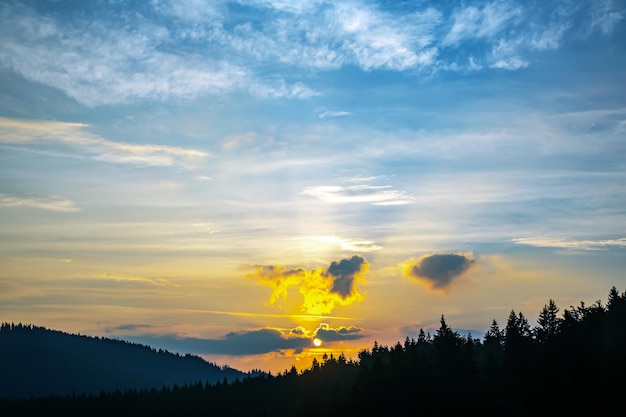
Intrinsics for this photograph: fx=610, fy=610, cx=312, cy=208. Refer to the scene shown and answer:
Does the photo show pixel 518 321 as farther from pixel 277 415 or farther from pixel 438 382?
pixel 277 415

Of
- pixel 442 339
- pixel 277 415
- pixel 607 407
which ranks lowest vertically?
pixel 277 415

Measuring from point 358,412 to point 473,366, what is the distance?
25.5 meters

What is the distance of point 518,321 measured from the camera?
379 ft

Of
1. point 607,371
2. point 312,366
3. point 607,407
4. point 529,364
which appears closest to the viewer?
point 607,407

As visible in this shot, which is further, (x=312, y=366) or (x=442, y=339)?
(x=312, y=366)

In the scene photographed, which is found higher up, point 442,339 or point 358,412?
point 442,339

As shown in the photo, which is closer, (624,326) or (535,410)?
(535,410)

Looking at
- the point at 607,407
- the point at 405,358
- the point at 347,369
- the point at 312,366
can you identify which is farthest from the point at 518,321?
the point at 312,366

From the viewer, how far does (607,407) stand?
74625 mm

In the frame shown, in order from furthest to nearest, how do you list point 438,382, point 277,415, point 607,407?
point 277,415, point 438,382, point 607,407

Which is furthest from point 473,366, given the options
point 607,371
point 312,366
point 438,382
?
point 312,366

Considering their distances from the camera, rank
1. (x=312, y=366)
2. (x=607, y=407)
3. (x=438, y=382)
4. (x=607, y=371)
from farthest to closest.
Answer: (x=312, y=366) → (x=438, y=382) → (x=607, y=371) → (x=607, y=407)

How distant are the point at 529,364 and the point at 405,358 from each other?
2576 cm

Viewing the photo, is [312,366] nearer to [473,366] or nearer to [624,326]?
[473,366]
